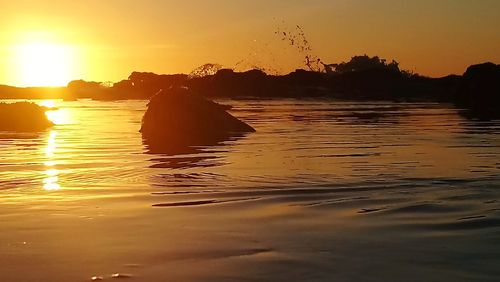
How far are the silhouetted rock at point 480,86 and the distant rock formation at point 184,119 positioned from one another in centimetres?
5314

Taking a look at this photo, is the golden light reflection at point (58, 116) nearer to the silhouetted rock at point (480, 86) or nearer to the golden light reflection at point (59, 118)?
the golden light reflection at point (59, 118)

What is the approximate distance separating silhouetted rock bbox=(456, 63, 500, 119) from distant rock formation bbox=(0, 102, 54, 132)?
52.5 m

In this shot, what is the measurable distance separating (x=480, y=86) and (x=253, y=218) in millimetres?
75398

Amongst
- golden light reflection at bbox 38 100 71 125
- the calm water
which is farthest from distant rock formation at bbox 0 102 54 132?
the calm water

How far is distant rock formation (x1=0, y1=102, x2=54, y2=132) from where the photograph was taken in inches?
1126

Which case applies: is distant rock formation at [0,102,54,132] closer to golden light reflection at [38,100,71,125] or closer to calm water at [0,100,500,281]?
golden light reflection at [38,100,71,125]

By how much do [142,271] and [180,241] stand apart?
1.00 m

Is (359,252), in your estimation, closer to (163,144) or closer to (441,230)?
(441,230)

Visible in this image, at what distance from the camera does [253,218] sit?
668 centimetres

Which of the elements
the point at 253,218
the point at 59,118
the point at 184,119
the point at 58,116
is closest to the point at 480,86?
the point at 58,116

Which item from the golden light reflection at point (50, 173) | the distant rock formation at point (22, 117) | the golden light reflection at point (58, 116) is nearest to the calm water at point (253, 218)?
the golden light reflection at point (50, 173)

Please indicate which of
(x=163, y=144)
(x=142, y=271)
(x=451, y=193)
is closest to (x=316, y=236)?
(x=142, y=271)

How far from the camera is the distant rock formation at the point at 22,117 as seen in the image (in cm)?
2859

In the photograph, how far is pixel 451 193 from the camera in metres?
8.22
